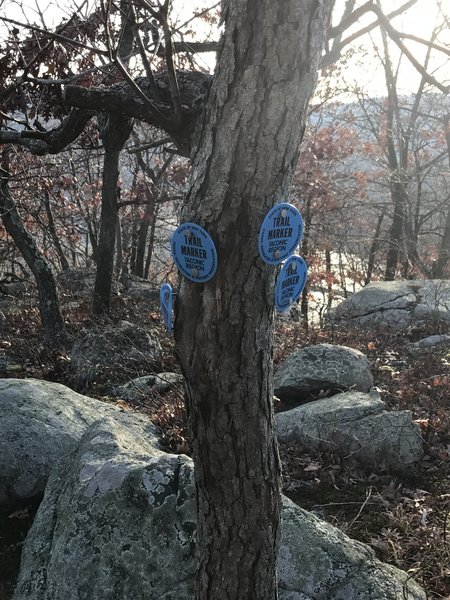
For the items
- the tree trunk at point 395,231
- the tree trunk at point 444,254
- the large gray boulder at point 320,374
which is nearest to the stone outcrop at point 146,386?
the large gray boulder at point 320,374

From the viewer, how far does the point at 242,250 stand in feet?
5.35

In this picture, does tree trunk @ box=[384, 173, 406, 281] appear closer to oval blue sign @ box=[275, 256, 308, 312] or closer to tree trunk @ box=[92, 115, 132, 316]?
tree trunk @ box=[92, 115, 132, 316]

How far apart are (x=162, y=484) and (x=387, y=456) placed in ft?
8.11

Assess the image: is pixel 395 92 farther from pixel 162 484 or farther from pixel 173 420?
pixel 162 484

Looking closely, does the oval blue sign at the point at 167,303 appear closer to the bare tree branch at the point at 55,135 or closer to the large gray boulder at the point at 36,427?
the bare tree branch at the point at 55,135

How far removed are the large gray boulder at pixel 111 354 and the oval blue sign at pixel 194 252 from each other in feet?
18.1

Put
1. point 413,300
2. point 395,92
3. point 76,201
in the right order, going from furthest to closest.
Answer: point 395,92 → point 76,201 → point 413,300

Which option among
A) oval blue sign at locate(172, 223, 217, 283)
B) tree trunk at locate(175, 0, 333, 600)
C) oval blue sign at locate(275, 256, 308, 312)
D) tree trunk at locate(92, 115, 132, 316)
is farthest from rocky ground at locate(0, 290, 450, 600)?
oval blue sign at locate(172, 223, 217, 283)

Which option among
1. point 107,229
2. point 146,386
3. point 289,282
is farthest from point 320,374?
point 107,229

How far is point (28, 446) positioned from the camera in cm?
446

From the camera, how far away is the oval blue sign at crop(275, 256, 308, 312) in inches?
68.9

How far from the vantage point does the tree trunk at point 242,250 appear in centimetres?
155

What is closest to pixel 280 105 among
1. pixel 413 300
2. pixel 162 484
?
pixel 162 484

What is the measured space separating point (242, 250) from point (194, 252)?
0.51ft
